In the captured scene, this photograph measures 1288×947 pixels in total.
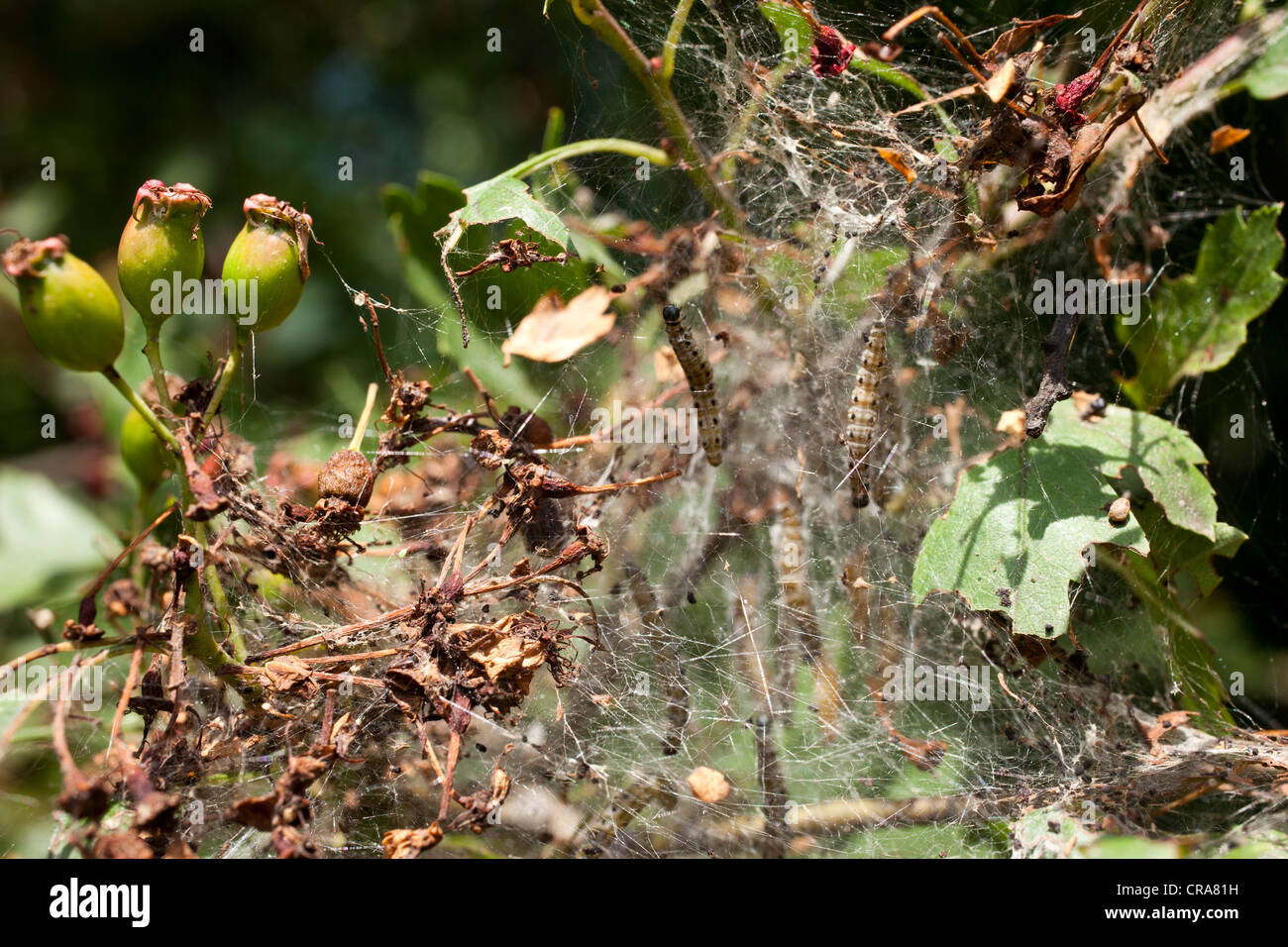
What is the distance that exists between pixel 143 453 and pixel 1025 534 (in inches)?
92.8

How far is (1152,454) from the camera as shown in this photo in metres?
2.24


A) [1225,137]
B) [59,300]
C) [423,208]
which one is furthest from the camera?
[423,208]

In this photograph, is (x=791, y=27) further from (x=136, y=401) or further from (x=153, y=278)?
(x=136, y=401)

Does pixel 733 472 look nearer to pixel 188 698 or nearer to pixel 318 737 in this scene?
pixel 318 737

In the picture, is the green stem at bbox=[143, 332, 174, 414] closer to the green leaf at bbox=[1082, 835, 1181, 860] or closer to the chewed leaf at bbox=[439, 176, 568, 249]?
the chewed leaf at bbox=[439, 176, 568, 249]

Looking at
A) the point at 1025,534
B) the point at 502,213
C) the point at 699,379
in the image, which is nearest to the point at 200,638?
the point at 502,213

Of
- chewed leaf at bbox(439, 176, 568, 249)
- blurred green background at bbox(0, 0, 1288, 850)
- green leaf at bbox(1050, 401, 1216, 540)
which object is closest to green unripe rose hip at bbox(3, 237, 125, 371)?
chewed leaf at bbox(439, 176, 568, 249)

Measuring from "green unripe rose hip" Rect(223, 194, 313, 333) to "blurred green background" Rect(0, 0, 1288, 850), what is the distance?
976mm

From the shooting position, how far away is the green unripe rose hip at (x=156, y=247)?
71.9 inches

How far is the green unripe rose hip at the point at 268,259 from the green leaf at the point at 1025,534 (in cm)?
167

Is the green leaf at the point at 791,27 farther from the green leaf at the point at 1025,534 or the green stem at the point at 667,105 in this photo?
the green leaf at the point at 1025,534

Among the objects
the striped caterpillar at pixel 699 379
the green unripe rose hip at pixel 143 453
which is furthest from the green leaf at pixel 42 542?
the striped caterpillar at pixel 699 379
